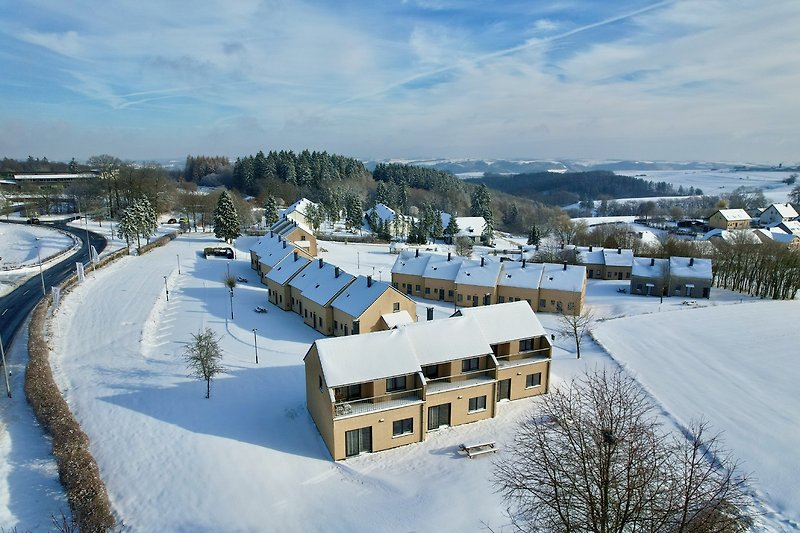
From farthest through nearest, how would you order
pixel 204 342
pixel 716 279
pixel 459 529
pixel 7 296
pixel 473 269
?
pixel 716 279 < pixel 473 269 < pixel 7 296 < pixel 204 342 < pixel 459 529

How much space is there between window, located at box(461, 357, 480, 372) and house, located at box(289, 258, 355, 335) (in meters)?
14.7

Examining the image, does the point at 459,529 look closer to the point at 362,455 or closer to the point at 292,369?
the point at 362,455

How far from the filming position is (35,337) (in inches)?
1305

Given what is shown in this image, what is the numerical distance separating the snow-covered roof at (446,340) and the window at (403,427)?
2783mm

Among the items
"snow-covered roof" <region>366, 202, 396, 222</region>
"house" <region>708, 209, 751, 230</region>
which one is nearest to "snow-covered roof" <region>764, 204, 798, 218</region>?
"house" <region>708, 209, 751, 230</region>

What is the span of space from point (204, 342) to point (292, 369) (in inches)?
221

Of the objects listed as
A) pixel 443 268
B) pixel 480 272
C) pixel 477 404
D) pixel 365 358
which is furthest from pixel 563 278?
pixel 365 358

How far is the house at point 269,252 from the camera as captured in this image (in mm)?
51181

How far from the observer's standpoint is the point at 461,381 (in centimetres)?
2500

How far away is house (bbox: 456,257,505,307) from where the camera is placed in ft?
160

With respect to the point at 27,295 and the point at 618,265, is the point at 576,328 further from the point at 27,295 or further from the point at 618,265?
the point at 27,295

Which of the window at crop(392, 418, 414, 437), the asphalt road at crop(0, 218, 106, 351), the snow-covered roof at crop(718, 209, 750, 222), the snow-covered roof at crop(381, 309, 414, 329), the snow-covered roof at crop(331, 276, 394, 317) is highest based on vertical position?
the snow-covered roof at crop(718, 209, 750, 222)

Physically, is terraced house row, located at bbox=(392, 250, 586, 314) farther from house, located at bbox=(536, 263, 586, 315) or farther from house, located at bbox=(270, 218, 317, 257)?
house, located at bbox=(270, 218, 317, 257)

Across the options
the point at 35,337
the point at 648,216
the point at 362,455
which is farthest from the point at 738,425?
the point at 648,216
